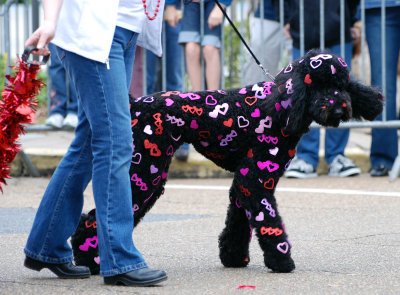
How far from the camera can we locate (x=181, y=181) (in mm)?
7766

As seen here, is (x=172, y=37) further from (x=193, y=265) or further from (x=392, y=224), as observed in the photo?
(x=193, y=265)

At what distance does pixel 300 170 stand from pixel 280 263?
3838 mm

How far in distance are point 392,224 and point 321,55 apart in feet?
5.97

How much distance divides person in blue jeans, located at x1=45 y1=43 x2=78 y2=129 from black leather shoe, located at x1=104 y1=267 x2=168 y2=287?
4342 millimetres

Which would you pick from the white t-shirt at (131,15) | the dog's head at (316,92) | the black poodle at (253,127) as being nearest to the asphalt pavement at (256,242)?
the black poodle at (253,127)

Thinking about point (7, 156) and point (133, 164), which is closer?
point (7, 156)

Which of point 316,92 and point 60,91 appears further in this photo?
point 60,91

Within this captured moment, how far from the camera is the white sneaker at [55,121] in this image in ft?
25.3

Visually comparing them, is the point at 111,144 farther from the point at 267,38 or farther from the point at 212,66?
the point at 267,38

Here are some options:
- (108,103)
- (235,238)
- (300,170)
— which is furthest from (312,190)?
(108,103)

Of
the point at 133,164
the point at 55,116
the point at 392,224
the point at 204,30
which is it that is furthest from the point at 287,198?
the point at 133,164

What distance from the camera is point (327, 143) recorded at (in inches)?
306

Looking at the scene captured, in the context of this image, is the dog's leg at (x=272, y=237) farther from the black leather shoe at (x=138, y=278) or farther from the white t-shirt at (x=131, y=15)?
the white t-shirt at (x=131, y=15)

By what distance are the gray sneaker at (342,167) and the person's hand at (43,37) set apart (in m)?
4.86
